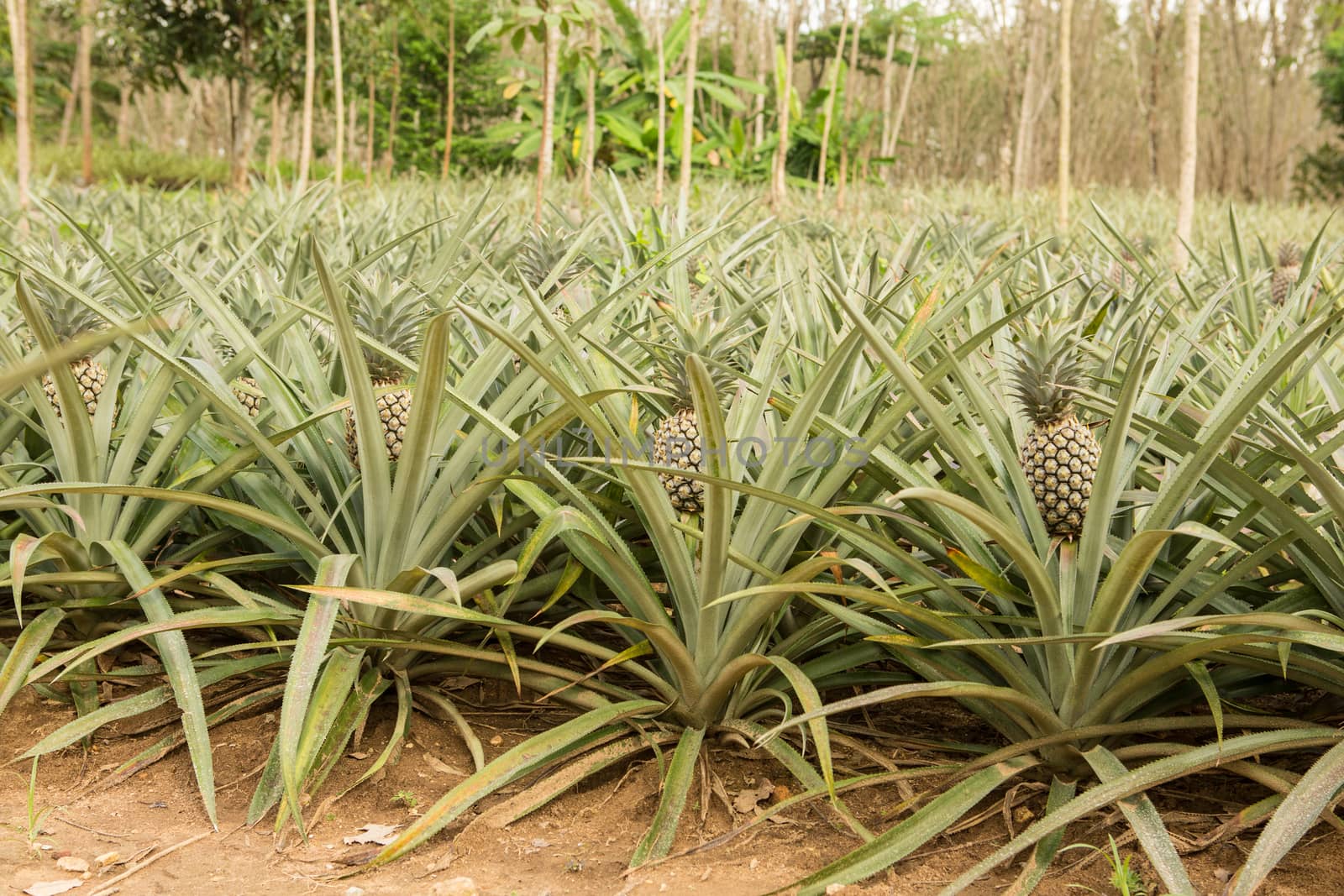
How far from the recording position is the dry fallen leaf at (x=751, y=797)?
5.27 feet

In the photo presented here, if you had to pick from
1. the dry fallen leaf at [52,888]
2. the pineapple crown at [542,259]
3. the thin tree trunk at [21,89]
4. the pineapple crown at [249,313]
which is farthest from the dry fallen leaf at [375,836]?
the thin tree trunk at [21,89]

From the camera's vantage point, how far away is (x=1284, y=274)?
384 cm

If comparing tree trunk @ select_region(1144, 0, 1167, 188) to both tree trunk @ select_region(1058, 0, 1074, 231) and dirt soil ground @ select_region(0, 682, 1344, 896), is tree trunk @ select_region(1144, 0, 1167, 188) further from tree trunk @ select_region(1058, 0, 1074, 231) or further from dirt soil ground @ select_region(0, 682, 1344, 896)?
dirt soil ground @ select_region(0, 682, 1344, 896)

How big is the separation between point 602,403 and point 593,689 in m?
0.48

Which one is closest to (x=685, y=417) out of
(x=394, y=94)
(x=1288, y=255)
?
(x=1288, y=255)

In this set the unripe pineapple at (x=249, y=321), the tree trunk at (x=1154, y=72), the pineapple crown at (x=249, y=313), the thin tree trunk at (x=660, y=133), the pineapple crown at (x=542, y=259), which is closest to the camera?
the unripe pineapple at (x=249, y=321)

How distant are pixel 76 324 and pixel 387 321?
0.60 meters

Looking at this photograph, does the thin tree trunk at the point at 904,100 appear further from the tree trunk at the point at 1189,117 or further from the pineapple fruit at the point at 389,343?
the pineapple fruit at the point at 389,343

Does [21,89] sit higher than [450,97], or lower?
lower

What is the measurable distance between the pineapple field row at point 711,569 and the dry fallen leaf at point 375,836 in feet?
0.04

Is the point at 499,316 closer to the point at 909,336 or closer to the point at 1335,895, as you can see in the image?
the point at 909,336

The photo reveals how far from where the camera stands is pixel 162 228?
4406mm

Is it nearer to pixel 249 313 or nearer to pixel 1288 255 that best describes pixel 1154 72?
pixel 1288 255

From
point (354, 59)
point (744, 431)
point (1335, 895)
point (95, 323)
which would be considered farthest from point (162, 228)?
A: point (354, 59)
